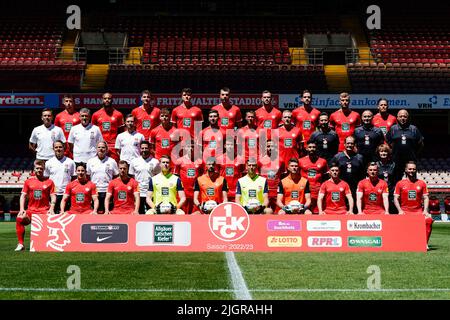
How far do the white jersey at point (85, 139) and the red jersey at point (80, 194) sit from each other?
1.12 meters

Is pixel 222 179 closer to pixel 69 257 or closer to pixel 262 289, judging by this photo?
pixel 69 257

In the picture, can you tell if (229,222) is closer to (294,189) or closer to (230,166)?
(294,189)

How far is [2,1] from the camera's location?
33250 millimetres

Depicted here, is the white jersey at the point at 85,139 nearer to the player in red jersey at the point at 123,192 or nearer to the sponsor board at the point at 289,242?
the player in red jersey at the point at 123,192

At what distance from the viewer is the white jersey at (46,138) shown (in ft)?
40.3

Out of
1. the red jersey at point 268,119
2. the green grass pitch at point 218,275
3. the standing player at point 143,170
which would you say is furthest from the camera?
the red jersey at point 268,119

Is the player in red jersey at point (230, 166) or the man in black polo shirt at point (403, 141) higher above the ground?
the man in black polo shirt at point (403, 141)

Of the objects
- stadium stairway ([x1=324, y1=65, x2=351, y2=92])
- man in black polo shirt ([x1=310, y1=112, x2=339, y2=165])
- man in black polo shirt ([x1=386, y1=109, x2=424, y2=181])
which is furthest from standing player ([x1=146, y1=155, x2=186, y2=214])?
stadium stairway ([x1=324, y1=65, x2=351, y2=92])

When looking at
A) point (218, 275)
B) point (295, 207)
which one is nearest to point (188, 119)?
point (295, 207)

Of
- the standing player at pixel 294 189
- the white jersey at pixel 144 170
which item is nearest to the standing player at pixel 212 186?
the white jersey at pixel 144 170

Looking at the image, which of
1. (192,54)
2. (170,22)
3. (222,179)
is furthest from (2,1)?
(222,179)

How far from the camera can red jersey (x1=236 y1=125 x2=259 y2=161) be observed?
12.6 m

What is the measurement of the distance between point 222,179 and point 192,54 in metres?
18.3

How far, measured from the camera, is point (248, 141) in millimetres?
12586
